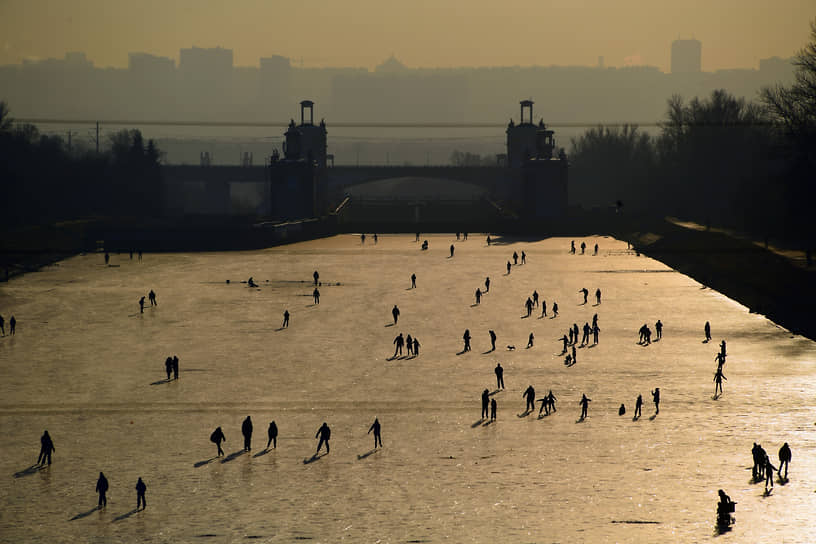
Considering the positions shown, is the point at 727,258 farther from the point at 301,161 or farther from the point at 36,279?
the point at 301,161

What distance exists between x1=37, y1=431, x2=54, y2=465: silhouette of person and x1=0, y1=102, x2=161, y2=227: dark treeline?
75462mm

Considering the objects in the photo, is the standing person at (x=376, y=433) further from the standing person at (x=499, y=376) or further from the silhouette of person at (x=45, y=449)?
the silhouette of person at (x=45, y=449)

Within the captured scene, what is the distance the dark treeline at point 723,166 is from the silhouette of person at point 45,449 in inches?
1948

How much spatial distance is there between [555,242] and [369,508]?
7987 centimetres

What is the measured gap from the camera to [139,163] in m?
132

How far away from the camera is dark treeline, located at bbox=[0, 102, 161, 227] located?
101 metres

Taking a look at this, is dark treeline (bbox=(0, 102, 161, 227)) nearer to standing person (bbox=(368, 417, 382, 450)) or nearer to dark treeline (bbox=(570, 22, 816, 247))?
dark treeline (bbox=(570, 22, 816, 247))

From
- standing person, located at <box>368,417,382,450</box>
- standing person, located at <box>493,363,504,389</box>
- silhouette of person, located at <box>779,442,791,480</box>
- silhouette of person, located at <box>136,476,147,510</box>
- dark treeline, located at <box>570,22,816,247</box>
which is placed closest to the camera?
silhouette of person, located at <box>136,476,147,510</box>

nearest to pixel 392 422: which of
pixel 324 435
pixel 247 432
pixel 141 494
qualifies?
pixel 324 435

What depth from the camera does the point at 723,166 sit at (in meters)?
112

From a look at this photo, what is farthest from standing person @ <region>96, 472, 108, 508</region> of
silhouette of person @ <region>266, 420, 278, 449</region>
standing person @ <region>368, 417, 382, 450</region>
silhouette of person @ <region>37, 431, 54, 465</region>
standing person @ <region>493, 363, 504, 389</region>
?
standing person @ <region>493, 363, 504, 389</region>

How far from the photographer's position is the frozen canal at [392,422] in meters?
22.3

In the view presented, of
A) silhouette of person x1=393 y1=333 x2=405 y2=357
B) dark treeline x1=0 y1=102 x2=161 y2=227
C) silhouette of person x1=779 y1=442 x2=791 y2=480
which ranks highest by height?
dark treeline x1=0 y1=102 x2=161 y2=227

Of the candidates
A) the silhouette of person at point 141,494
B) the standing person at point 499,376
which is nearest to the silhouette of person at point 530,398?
the standing person at point 499,376
